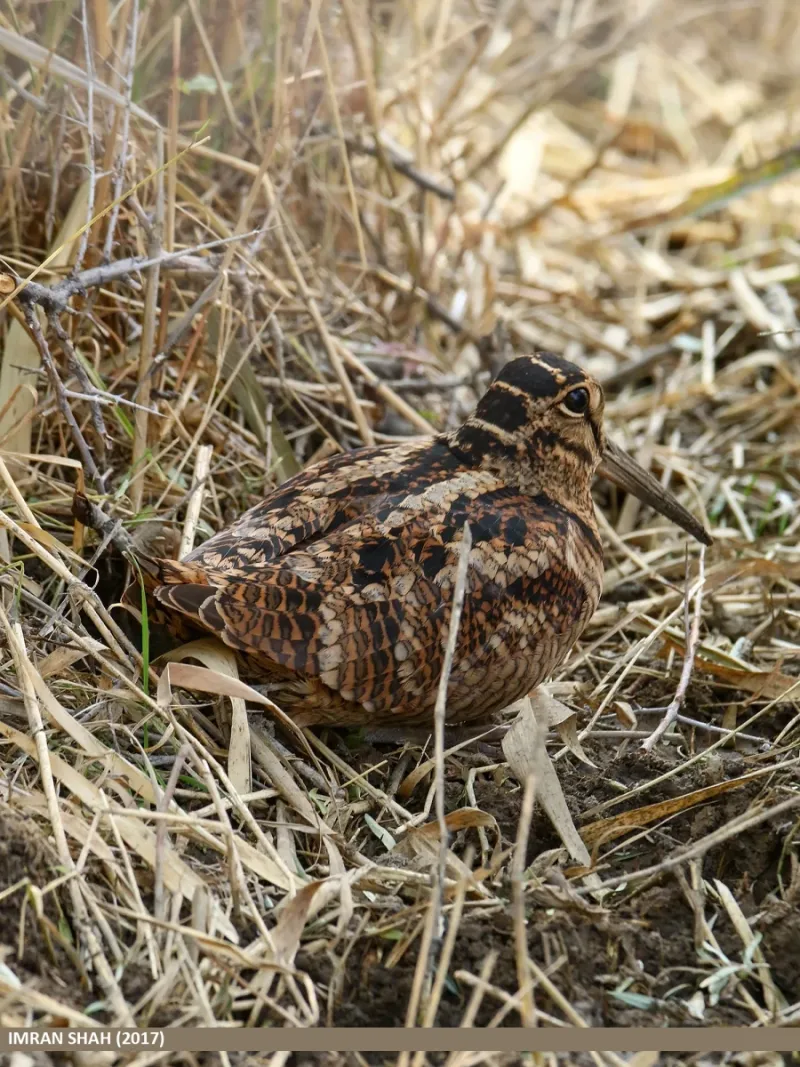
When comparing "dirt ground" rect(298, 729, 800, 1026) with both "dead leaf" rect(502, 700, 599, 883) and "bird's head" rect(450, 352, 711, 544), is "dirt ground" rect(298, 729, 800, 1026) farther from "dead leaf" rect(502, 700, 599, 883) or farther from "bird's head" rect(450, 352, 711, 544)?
"bird's head" rect(450, 352, 711, 544)

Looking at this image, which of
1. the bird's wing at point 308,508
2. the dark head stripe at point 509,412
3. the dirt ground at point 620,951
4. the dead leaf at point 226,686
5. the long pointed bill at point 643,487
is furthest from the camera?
the long pointed bill at point 643,487

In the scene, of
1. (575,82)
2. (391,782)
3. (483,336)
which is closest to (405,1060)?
(391,782)

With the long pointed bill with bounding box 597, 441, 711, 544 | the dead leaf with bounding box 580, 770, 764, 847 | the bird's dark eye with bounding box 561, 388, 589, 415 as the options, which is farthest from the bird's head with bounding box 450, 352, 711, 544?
the dead leaf with bounding box 580, 770, 764, 847

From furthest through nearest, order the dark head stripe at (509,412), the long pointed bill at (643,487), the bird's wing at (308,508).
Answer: the long pointed bill at (643,487)
the dark head stripe at (509,412)
the bird's wing at (308,508)

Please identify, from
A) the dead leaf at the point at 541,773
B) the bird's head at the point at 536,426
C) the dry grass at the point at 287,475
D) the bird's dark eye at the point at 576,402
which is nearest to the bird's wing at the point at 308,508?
the bird's head at the point at 536,426

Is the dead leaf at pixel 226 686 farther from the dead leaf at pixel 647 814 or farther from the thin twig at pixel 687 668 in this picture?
the thin twig at pixel 687 668
